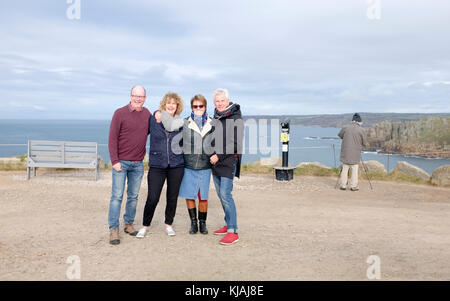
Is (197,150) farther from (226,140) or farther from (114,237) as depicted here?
(114,237)

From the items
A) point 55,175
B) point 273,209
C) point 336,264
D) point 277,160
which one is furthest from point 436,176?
point 55,175

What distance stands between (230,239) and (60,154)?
6.88m

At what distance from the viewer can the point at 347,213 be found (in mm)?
7035

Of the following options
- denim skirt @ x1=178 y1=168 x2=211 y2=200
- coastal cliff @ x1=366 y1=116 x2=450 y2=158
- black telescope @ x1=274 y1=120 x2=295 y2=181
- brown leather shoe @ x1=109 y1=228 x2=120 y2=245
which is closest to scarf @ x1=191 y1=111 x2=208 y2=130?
denim skirt @ x1=178 y1=168 x2=211 y2=200

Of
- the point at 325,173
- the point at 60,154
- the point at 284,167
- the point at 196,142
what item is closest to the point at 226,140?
the point at 196,142

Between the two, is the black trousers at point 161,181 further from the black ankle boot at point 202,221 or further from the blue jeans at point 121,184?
the black ankle boot at point 202,221

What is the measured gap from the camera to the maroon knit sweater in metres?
4.98

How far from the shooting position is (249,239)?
209 inches

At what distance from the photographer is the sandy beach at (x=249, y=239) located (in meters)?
4.12

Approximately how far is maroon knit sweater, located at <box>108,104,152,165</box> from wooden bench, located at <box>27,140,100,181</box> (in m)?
5.50

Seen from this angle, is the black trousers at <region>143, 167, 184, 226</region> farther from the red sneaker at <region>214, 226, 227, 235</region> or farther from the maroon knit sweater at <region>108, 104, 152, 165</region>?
the red sneaker at <region>214, 226, 227, 235</region>
